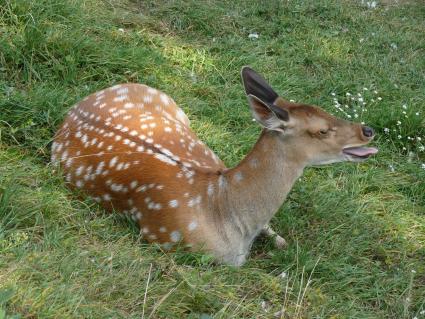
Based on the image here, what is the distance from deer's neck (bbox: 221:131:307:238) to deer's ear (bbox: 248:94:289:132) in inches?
3.4

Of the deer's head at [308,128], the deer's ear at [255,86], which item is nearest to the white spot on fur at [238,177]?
the deer's head at [308,128]

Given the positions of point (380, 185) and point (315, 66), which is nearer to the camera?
point (380, 185)

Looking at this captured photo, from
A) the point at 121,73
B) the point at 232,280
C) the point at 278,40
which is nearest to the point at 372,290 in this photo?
the point at 232,280

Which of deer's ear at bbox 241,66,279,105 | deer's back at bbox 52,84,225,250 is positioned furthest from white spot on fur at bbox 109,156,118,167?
deer's ear at bbox 241,66,279,105

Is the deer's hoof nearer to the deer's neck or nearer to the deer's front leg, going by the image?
the deer's front leg

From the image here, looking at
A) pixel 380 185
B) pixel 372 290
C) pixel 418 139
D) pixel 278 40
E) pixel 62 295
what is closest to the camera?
pixel 62 295

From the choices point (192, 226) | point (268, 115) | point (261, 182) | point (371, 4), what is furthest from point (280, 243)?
point (371, 4)

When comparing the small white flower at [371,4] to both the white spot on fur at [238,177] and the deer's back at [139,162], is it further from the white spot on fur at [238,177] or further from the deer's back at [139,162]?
the white spot on fur at [238,177]

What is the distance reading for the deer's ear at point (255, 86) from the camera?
3.86 m

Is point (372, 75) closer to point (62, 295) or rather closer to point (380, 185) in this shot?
point (380, 185)

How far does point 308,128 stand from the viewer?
12.9 ft

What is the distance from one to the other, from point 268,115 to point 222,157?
4.68 ft

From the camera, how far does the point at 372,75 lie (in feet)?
21.9

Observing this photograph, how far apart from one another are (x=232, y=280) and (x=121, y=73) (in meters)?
2.52
